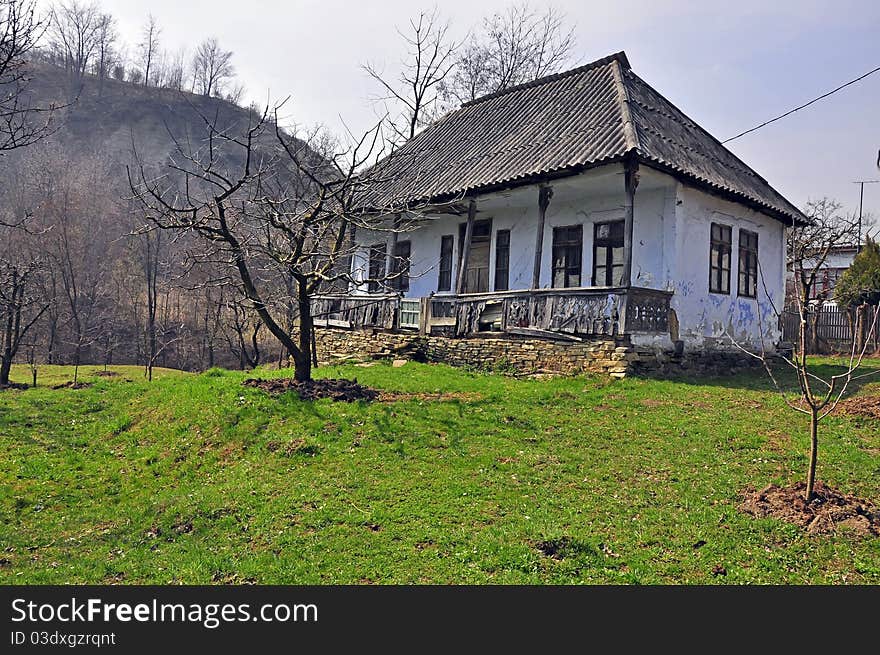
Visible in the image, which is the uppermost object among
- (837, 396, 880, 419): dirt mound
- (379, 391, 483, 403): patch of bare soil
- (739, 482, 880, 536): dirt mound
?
(837, 396, 880, 419): dirt mound

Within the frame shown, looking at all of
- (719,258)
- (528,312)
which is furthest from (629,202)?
(719,258)

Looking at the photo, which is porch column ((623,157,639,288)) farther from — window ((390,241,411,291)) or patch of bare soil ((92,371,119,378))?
patch of bare soil ((92,371,119,378))

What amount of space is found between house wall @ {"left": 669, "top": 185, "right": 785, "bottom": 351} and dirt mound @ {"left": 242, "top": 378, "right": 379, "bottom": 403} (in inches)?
275

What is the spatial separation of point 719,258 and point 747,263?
1457mm

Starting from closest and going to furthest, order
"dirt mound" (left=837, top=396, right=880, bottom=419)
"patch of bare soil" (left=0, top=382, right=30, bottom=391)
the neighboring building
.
Answer: "dirt mound" (left=837, top=396, right=880, bottom=419)
the neighboring building
"patch of bare soil" (left=0, top=382, right=30, bottom=391)

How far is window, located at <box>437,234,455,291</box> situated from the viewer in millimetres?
18391

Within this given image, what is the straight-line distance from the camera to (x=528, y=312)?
1373cm

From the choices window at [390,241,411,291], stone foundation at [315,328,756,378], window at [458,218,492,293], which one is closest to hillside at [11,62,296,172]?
window at [390,241,411,291]

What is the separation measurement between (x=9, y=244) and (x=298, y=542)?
95.1 ft

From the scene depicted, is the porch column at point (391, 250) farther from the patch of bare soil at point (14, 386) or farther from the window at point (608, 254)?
the patch of bare soil at point (14, 386)

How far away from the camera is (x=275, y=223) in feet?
34.6

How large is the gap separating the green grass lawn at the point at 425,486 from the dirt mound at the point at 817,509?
0.53 ft

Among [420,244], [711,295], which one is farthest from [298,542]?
[420,244]

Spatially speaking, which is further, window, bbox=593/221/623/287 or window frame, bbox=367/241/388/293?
window frame, bbox=367/241/388/293
